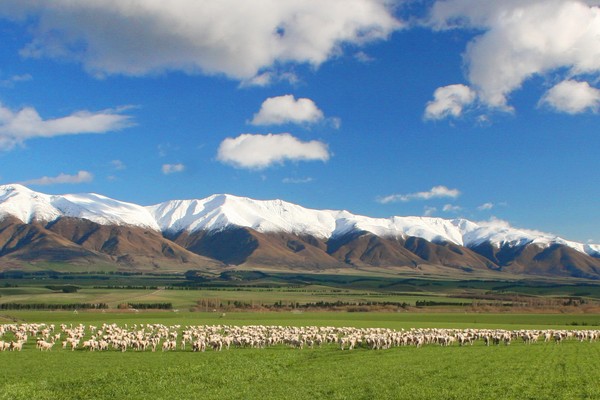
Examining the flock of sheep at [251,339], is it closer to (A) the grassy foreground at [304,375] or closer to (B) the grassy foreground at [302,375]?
(A) the grassy foreground at [304,375]

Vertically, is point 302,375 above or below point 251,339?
above

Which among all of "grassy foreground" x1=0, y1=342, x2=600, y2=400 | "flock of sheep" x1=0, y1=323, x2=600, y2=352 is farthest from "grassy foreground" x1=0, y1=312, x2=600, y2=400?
"flock of sheep" x1=0, y1=323, x2=600, y2=352

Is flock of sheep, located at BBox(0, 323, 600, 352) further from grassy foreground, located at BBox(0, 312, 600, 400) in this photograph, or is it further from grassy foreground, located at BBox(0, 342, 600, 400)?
grassy foreground, located at BBox(0, 342, 600, 400)

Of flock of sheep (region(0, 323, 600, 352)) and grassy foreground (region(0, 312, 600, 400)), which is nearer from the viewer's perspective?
grassy foreground (region(0, 312, 600, 400))

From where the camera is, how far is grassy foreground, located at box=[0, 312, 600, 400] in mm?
26219

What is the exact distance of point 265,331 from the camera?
6100 centimetres

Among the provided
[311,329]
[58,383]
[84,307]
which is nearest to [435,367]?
[58,383]

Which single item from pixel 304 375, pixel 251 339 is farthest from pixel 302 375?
pixel 251 339

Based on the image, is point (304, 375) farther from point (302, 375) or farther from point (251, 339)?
point (251, 339)

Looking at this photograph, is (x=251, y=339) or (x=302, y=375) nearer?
(x=302, y=375)

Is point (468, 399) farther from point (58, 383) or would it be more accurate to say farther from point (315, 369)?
point (58, 383)

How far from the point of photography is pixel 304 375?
3203cm

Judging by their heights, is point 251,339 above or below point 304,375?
below

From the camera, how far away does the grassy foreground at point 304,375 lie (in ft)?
86.0
